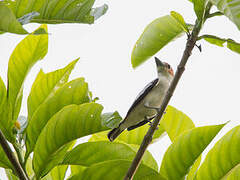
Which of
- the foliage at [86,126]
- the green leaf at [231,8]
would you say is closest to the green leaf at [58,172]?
the foliage at [86,126]

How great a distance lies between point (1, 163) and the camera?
1.55 meters

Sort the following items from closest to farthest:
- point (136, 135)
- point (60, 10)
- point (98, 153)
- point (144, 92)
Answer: point (60, 10), point (98, 153), point (136, 135), point (144, 92)

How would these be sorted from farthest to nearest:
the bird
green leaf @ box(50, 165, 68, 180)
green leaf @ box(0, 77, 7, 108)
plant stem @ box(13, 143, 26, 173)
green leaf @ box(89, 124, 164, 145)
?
the bird → green leaf @ box(89, 124, 164, 145) → green leaf @ box(50, 165, 68, 180) → green leaf @ box(0, 77, 7, 108) → plant stem @ box(13, 143, 26, 173)

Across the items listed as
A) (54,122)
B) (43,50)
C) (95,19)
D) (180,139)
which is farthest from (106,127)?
(43,50)

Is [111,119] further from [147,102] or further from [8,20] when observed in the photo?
[147,102]

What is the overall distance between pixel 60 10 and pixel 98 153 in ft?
2.15

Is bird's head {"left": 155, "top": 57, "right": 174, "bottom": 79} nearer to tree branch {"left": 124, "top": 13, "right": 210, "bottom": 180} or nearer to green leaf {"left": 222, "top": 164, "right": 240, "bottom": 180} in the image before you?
green leaf {"left": 222, "top": 164, "right": 240, "bottom": 180}

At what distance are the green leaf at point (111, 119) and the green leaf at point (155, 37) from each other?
1.24 ft

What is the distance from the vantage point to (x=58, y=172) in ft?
6.00

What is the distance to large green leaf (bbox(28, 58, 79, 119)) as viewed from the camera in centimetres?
182

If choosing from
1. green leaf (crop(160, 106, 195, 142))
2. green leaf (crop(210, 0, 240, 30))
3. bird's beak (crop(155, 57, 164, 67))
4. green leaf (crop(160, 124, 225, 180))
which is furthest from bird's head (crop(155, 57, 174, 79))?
green leaf (crop(210, 0, 240, 30))

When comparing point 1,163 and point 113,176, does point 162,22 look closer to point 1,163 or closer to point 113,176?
point 113,176

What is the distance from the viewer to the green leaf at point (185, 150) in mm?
1473

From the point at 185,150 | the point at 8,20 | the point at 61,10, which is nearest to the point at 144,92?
the point at 185,150
